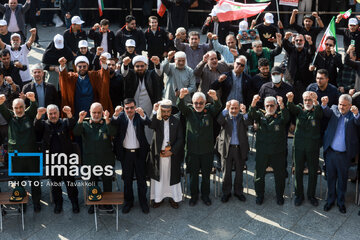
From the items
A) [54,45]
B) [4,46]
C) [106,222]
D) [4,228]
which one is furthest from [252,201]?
[4,46]

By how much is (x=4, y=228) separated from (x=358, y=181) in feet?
20.5

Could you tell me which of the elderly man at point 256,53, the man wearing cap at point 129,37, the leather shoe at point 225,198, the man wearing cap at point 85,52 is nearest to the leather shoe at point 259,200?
the leather shoe at point 225,198

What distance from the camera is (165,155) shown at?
30.7 feet

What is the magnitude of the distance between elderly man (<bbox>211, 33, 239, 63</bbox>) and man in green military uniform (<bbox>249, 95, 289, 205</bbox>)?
9.84 feet

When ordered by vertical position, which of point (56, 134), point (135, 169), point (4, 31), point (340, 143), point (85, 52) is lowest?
point (135, 169)

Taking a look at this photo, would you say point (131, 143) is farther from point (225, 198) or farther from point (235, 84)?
point (235, 84)

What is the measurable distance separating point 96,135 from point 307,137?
11.9 ft

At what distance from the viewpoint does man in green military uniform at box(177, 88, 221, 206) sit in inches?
372

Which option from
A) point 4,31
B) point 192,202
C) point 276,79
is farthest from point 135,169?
point 4,31

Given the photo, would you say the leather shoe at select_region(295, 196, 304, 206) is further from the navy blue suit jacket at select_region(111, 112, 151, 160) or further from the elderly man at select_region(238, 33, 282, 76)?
the elderly man at select_region(238, 33, 282, 76)

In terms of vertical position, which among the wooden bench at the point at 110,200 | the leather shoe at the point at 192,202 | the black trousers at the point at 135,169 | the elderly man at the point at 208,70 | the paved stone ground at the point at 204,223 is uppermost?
the elderly man at the point at 208,70

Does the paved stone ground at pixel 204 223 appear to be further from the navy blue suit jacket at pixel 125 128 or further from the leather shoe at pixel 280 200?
the navy blue suit jacket at pixel 125 128

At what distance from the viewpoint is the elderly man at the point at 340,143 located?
916 centimetres

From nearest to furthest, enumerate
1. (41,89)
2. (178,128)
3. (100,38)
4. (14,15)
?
(178,128)
(41,89)
(100,38)
(14,15)
